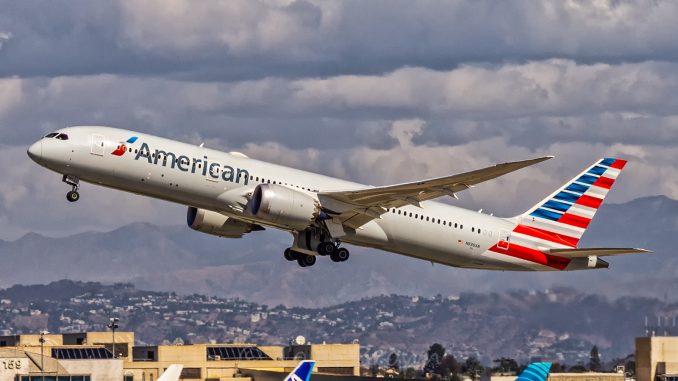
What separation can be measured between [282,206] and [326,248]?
460 cm

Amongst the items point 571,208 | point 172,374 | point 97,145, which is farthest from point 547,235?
point 97,145

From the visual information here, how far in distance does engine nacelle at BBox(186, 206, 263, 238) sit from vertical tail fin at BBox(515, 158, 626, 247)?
45.5 ft

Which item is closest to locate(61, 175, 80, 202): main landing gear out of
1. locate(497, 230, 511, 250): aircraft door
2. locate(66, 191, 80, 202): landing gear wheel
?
locate(66, 191, 80, 202): landing gear wheel

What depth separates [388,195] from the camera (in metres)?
70.8

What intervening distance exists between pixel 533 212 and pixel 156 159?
68.2ft

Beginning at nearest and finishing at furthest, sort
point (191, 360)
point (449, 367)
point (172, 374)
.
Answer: point (172, 374) < point (191, 360) < point (449, 367)

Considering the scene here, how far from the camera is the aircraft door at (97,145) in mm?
68000

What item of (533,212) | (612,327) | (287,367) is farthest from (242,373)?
(612,327)

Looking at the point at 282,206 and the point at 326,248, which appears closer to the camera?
the point at 282,206

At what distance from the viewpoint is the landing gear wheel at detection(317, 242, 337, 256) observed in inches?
2894

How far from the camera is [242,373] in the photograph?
4190 inches

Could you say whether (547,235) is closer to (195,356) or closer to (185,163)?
(185,163)

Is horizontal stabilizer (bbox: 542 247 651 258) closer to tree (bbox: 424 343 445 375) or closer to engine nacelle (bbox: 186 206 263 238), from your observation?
engine nacelle (bbox: 186 206 263 238)

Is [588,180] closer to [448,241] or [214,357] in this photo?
[448,241]
